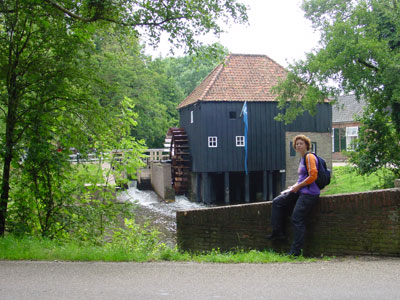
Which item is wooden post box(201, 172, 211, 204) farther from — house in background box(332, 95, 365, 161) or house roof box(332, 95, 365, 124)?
house roof box(332, 95, 365, 124)

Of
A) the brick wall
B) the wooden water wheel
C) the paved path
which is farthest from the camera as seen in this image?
the wooden water wheel

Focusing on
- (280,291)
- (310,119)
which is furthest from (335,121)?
(280,291)

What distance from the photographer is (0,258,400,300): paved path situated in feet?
13.7

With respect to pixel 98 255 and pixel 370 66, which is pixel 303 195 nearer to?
pixel 98 255

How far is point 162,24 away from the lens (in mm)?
7445

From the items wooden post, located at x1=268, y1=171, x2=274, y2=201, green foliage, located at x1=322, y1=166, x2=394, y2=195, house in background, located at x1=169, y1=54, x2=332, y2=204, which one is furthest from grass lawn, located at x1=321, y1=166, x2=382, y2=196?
wooden post, located at x1=268, y1=171, x2=274, y2=201

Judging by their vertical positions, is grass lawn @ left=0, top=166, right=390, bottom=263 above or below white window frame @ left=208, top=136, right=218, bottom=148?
below

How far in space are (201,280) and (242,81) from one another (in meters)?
26.4

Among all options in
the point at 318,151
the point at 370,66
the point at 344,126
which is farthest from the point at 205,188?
the point at 344,126

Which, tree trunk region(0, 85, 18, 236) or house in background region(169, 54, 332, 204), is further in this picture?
house in background region(169, 54, 332, 204)

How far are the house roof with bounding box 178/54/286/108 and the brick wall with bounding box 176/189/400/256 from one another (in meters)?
21.5

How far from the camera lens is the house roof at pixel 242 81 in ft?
95.5

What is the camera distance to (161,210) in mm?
26453

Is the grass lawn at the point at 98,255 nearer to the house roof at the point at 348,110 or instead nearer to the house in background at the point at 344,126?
the house in background at the point at 344,126
